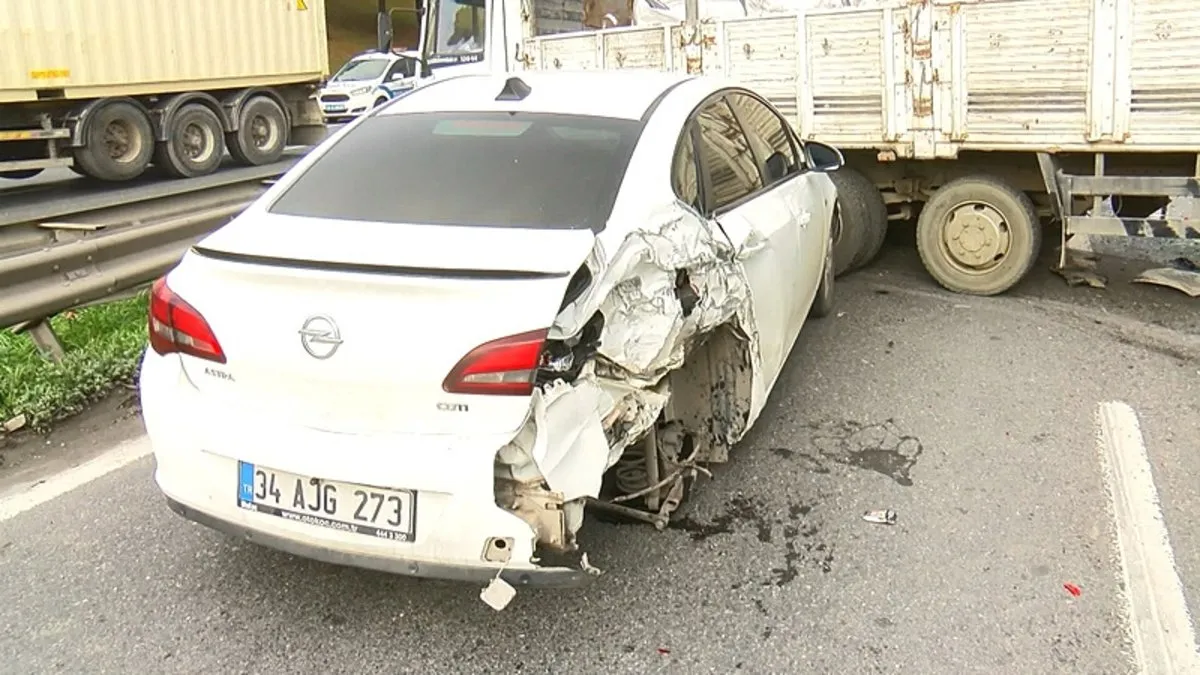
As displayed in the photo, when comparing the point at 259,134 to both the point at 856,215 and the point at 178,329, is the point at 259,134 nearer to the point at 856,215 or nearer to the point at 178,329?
the point at 856,215

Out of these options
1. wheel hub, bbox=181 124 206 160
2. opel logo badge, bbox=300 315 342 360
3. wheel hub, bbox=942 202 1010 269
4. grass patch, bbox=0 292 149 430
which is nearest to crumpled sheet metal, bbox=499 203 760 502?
opel logo badge, bbox=300 315 342 360

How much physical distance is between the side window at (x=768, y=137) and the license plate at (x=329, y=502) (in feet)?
8.44

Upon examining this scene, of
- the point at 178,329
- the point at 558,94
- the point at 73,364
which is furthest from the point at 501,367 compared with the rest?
the point at 73,364

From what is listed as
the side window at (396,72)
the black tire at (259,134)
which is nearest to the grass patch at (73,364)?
the black tire at (259,134)

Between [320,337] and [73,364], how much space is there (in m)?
2.94

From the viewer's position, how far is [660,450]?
3.64 meters

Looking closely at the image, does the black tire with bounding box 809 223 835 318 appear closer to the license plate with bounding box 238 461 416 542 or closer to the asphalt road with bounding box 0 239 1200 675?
the asphalt road with bounding box 0 239 1200 675

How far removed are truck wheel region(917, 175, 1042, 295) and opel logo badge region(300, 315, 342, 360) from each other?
5.11 metres

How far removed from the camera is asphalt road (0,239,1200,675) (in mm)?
→ 2918

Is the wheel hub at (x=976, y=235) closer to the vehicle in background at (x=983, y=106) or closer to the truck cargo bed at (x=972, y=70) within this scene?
the vehicle in background at (x=983, y=106)

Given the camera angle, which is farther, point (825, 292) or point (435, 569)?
point (825, 292)

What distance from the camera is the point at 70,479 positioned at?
13.5 feet

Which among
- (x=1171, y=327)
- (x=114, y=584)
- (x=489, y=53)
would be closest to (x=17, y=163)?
(x=489, y=53)

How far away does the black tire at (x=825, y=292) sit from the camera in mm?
5936
